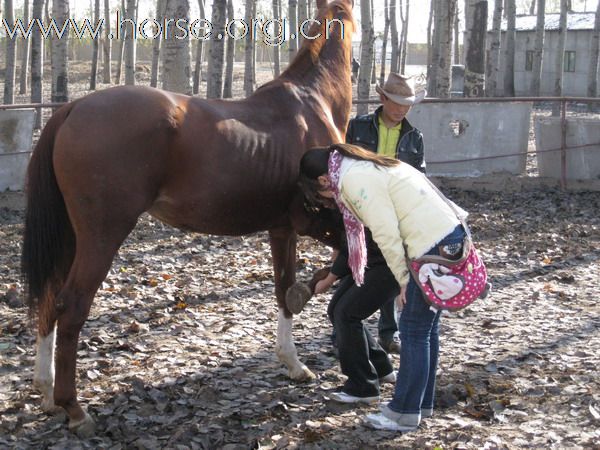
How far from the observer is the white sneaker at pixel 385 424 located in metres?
3.92

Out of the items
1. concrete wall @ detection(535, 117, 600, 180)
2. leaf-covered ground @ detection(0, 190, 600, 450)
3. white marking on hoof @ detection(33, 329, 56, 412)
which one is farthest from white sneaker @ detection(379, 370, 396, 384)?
concrete wall @ detection(535, 117, 600, 180)

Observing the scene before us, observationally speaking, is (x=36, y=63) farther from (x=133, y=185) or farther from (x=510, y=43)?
(x=510, y=43)

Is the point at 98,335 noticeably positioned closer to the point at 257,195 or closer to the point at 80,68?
the point at 257,195

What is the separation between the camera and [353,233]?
3814mm

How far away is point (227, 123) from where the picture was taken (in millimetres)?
4273

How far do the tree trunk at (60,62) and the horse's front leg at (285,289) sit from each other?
27.9ft

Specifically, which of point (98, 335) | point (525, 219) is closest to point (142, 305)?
point (98, 335)

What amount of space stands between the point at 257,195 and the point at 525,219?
6.12 meters

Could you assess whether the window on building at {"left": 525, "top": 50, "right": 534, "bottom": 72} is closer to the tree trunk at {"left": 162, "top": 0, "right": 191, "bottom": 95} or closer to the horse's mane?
the tree trunk at {"left": 162, "top": 0, "right": 191, "bottom": 95}

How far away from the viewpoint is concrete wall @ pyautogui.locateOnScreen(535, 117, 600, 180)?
11.7 meters

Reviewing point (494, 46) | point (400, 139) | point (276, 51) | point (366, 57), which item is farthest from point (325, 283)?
point (276, 51)

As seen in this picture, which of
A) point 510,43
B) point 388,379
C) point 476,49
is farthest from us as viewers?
point 510,43

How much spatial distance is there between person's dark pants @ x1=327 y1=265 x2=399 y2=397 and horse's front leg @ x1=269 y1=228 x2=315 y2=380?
448 millimetres

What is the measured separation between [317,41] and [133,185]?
204 cm
